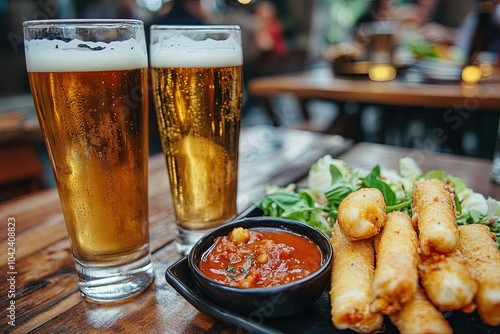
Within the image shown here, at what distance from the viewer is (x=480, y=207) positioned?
4.23 feet

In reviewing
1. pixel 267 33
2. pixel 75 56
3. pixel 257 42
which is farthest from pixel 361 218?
pixel 267 33

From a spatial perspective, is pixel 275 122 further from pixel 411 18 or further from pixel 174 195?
pixel 411 18

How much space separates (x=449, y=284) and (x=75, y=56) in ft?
3.01

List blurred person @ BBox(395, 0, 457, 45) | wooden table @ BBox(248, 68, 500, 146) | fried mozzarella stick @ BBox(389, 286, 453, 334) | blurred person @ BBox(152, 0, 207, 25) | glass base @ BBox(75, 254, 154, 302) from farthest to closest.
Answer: blurred person @ BBox(395, 0, 457, 45) → blurred person @ BBox(152, 0, 207, 25) → wooden table @ BBox(248, 68, 500, 146) → glass base @ BBox(75, 254, 154, 302) → fried mozzarella stick @ BBox(389, 286, 453, 334)

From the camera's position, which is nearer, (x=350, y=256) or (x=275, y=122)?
(x=350, y=256)

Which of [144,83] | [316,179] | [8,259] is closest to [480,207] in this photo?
[316,179]

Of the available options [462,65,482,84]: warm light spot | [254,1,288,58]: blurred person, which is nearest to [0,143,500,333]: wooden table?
[462,65,482,84]: warm light spot

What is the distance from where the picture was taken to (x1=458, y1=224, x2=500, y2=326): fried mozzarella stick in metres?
0.77

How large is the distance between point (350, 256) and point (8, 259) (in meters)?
1.03

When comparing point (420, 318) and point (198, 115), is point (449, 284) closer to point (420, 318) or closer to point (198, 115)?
point (420, 318)

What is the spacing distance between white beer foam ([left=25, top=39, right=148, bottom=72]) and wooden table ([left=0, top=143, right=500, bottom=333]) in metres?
0.58

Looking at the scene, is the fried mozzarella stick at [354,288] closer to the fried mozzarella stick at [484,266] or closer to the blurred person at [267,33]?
the fried mozzarella stick at [484,266]

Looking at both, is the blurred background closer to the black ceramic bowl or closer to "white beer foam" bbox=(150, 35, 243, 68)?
"white beer foam" bbox=(150, 35, 243, 68)

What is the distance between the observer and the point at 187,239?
127cm
